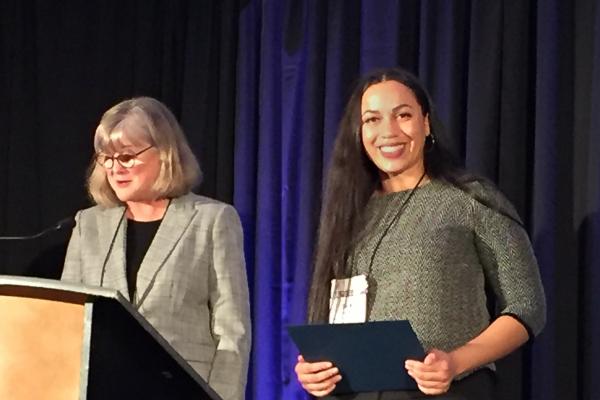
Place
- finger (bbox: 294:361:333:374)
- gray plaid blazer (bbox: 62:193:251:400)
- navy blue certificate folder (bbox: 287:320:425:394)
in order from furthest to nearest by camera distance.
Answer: gray plaid blazer (bbox: 62:193:251:400)
finger (bbox: 294:361:333:374)
navy blue certificate folder (bbox: 287:320:425:394)

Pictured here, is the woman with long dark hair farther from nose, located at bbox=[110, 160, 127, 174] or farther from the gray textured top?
nose, located at bbox=[110, 160, 127, 174]

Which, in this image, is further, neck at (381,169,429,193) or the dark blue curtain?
the dark blue curtain

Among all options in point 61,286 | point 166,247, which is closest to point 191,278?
point 166,247

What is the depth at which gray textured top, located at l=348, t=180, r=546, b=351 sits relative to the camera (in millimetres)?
2188

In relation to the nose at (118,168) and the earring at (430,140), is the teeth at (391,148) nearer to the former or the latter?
the earring at (430,140)

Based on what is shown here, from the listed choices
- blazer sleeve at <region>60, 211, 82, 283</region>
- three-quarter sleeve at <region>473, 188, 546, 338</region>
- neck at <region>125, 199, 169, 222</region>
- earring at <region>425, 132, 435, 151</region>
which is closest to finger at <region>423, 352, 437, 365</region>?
three-quarter sleeve at <region>473, 188, 546, 338</region>

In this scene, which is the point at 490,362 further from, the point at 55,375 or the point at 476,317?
the point at 55,375

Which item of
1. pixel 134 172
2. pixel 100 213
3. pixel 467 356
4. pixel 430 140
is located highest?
pixel 430 140

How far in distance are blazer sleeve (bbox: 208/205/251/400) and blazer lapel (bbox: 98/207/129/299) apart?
23cm

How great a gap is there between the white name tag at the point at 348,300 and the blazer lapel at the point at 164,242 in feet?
1.44

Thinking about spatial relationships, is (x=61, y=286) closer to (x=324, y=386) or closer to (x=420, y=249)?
(x=324, y=386)

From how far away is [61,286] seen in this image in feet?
5.49

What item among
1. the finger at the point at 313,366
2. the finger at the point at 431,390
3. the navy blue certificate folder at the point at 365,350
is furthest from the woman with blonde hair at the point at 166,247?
the finger at the point at 431,390

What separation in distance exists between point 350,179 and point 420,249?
0.36 metres
